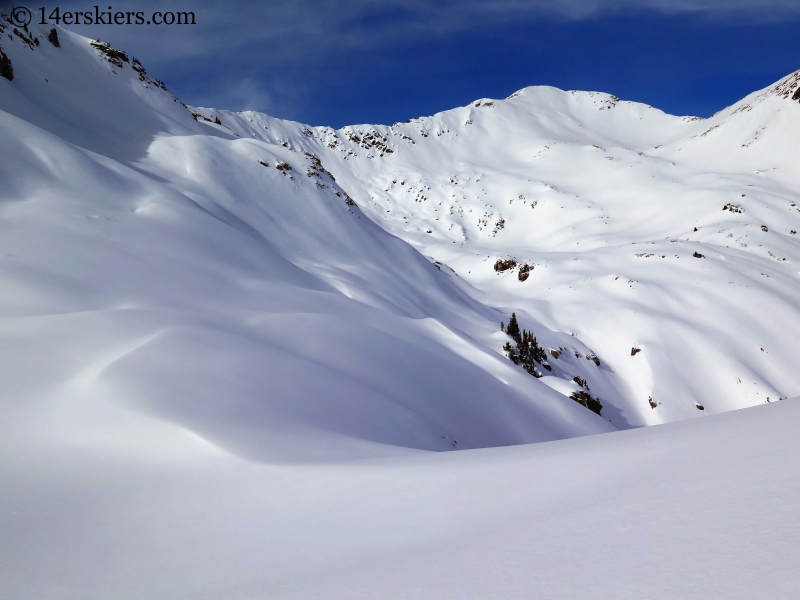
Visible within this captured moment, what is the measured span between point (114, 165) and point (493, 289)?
2740 centimetres

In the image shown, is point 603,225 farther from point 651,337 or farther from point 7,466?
point 7,466

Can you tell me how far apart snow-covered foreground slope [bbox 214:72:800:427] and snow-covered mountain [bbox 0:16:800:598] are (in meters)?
0.29

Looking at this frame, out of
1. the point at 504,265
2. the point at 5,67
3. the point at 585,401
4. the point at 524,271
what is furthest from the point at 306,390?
the point at 504,265

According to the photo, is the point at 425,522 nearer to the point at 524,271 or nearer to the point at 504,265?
the point at 524,271

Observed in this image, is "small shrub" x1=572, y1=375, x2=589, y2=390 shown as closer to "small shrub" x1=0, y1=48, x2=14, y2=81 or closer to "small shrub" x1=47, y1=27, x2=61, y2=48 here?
"small shrub" x1=0, y1=48, x2=14, y2=81

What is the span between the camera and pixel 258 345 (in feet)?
24.4

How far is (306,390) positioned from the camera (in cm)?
674

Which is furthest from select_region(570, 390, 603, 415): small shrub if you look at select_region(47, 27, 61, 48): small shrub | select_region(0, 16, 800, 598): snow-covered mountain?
select_region(47, 27, 61, 48): small shrub

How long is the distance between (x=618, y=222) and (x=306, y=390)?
171 feet

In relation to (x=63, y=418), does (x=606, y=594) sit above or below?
below

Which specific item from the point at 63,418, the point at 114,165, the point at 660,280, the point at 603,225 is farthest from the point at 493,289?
the point at 63,418

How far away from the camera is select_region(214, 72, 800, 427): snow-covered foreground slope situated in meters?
24.7

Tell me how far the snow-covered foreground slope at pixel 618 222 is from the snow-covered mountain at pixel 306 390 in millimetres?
292

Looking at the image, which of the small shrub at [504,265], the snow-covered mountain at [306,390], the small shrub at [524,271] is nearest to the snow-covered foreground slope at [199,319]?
the snow-covered mountain at [306,390]
